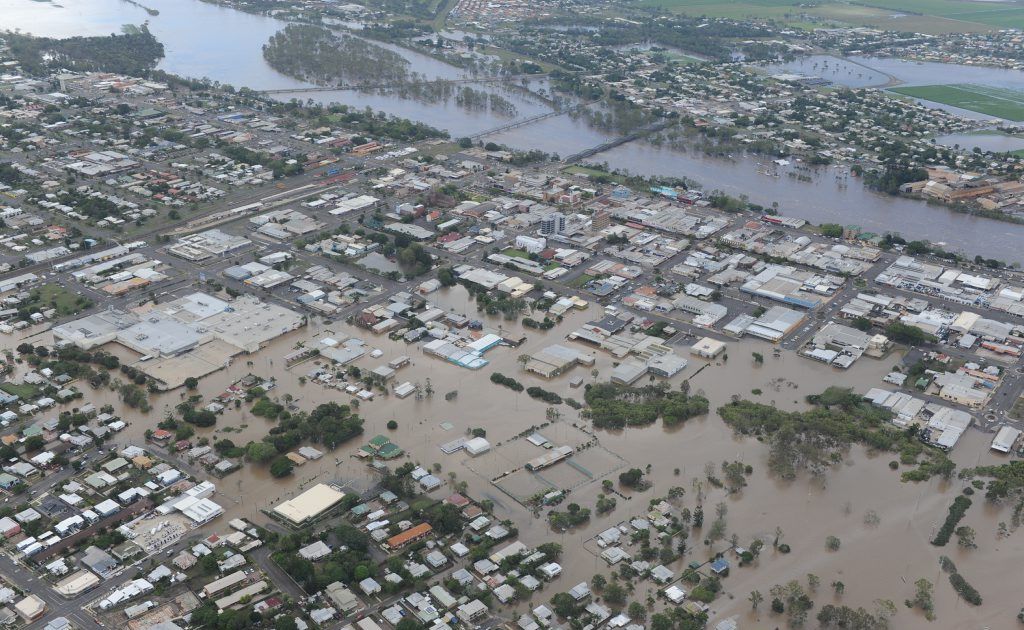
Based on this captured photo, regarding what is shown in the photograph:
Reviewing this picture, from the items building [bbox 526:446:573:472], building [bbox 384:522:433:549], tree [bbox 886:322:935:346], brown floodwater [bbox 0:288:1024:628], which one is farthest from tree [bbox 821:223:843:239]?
building [bbox 384:522:433:549]

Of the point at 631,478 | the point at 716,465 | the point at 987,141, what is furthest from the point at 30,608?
the point at 987,141

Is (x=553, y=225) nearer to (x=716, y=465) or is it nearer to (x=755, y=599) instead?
(x=716, y=465)

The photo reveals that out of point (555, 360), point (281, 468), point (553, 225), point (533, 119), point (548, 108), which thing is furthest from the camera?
point (548, 108)

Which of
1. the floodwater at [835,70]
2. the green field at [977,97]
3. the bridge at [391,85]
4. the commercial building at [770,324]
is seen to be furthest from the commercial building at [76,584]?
the floodwater at [835,70]

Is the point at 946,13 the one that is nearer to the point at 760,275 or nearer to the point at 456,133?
the point at 456,133

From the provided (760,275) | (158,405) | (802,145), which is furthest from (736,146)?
(158,405)

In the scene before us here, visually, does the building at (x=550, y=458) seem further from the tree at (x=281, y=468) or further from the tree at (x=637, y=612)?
the tree at (x=281, y=468)
